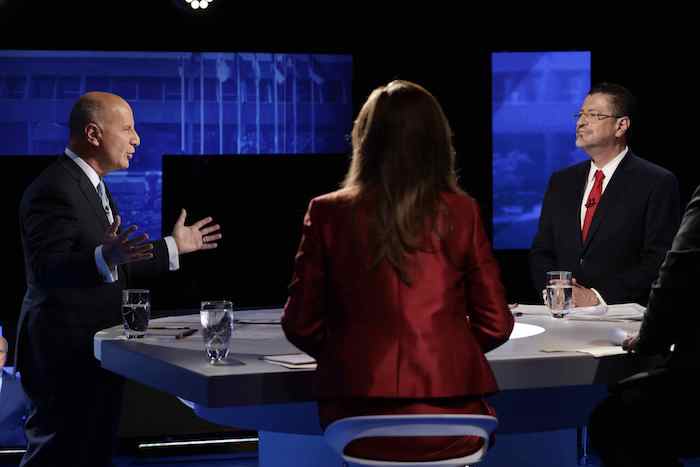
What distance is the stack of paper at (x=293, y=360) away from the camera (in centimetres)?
249

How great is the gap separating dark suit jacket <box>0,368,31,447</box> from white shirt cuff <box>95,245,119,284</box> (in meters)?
1.94

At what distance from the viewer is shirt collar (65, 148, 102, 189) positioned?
12.0ft

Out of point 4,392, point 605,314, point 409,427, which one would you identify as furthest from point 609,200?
point 4,392

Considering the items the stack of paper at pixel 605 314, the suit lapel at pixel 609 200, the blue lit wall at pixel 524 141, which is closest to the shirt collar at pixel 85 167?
the stack of paper at pixel 605 314

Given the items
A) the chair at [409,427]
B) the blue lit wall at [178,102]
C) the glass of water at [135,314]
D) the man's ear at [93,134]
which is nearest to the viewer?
the chair at [409,427]

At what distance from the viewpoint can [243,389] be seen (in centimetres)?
241

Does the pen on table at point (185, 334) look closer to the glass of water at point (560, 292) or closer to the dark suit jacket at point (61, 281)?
the dark suit jacket at point (61, 281)

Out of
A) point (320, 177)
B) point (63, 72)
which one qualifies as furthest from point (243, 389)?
point (63, 72)

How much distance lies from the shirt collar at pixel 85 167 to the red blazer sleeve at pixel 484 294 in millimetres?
1789

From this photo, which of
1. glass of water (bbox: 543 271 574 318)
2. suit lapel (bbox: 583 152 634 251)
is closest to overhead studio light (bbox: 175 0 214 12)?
suit lapel (bbox: 583 152 634 251)

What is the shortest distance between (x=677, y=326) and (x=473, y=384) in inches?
22.0

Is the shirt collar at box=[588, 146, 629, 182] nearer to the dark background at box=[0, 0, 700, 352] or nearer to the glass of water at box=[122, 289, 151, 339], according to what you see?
the glass of water at box=[122, 289, 151, 339]

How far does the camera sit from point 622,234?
4.25 m

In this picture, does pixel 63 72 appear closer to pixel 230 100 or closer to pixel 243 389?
pixel 230 100
